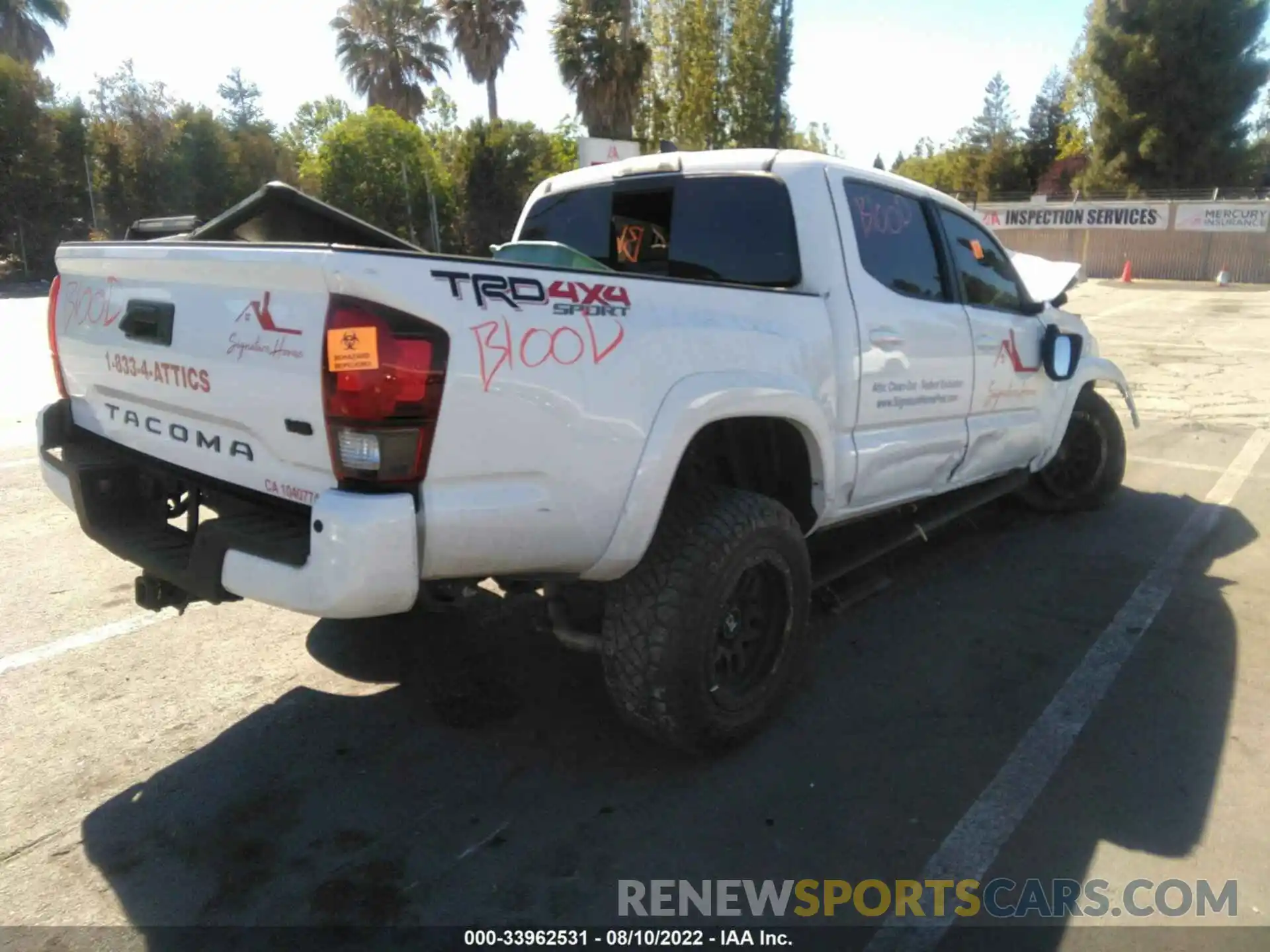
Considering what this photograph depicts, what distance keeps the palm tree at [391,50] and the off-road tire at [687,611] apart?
4478 cm

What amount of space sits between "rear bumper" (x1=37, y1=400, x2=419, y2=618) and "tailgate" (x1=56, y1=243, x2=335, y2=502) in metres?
0.12

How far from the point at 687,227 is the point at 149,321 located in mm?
2072

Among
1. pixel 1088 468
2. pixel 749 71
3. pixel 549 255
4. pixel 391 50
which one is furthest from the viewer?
pixel 391 50

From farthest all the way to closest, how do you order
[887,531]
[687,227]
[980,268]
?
[980,268] → [887,531] → [687,227]

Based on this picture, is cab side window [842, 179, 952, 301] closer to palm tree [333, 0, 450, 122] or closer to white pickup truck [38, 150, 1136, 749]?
white pickup truck [38, 150, 1136, 749]

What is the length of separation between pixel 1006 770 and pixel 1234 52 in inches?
1843

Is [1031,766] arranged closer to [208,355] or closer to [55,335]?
[208,355]

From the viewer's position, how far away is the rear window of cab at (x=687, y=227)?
3.71 meters

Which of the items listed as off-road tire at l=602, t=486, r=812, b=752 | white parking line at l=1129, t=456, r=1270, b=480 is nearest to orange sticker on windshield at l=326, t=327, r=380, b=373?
off-road tire at l=602, t=486, r=812, b=752

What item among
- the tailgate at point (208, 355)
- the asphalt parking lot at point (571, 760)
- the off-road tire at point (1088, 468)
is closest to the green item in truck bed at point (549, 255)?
the tailgate at point (208, 355)

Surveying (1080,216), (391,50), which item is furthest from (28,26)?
(1080,216)

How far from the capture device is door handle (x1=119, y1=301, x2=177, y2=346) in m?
2.88

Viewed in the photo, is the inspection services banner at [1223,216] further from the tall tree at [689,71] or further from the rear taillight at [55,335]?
the rear taillight at [55,335]

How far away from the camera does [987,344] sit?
4.61m
